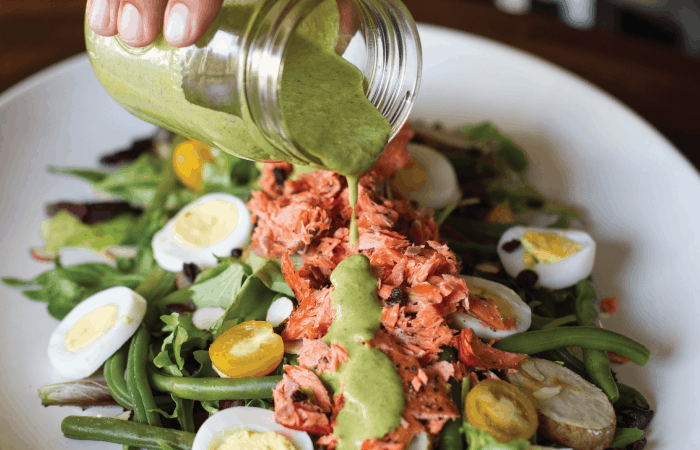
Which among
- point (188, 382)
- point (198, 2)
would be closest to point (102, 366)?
point (188, 382)

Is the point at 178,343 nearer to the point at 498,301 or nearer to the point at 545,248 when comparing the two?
the point at 498,301

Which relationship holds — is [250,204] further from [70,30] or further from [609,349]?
[70,30]

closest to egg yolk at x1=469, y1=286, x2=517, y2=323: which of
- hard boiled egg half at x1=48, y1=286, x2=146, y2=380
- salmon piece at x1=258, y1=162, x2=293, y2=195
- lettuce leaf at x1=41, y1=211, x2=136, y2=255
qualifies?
salmon piece at x1=258, y1=162, x2=293, y2=195

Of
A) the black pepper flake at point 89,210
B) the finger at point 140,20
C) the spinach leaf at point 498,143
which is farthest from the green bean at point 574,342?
the black pepper flake at point 89,210

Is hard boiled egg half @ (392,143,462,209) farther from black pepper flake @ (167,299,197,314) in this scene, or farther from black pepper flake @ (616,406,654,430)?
black pepper flake @ (616,406,654,430)

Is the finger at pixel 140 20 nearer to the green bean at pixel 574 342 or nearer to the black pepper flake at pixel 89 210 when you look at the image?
the green bean at pixel 574 342

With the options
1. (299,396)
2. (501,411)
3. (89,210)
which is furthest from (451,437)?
(89,210)
